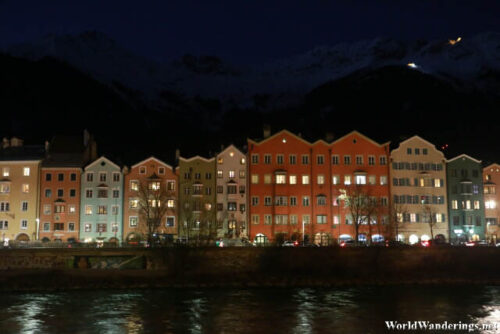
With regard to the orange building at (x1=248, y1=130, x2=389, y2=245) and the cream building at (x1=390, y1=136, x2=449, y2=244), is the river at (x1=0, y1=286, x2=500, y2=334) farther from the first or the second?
the cream building at (x1=390, y1=136, x2=449, y2=244)

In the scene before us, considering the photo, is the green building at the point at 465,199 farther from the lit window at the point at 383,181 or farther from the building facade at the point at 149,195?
the building facade at the point at 149,195

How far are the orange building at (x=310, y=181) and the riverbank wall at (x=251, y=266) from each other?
20374mm

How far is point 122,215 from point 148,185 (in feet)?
21.9

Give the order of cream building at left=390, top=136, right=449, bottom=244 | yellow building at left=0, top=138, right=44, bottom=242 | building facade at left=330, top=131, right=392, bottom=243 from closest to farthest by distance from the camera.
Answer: yellow building at left=0, top=138, right=44, bottom=242 < building facade at left=330, top=131, right=392, bottom=243 < cream building at left=390, top=136, right=449, bottom=244

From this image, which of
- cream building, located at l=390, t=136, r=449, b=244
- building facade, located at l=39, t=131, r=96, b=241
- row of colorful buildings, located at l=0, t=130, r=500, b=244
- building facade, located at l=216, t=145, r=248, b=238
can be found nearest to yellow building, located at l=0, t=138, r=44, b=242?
row of colorful buildings, located at l=0, t=130, r=500, b=244

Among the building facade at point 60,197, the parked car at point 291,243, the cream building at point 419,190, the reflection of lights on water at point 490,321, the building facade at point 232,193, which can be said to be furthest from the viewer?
the cream building at point 419,190

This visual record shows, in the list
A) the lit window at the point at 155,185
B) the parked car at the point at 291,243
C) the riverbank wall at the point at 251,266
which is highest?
the lit window at the point at 155,185

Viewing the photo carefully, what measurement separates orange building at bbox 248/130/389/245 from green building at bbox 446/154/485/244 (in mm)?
11947

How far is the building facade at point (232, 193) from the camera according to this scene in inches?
3652

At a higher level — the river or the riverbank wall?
the riverbank wall

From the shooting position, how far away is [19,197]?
91.8 m

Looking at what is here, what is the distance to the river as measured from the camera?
42656mm

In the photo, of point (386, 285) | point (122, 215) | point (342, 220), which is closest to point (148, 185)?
point (122, 215)

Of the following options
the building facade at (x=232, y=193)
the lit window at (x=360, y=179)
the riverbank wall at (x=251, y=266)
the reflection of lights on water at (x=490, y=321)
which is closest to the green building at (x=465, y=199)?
the lit window at (x=360, y=179)
